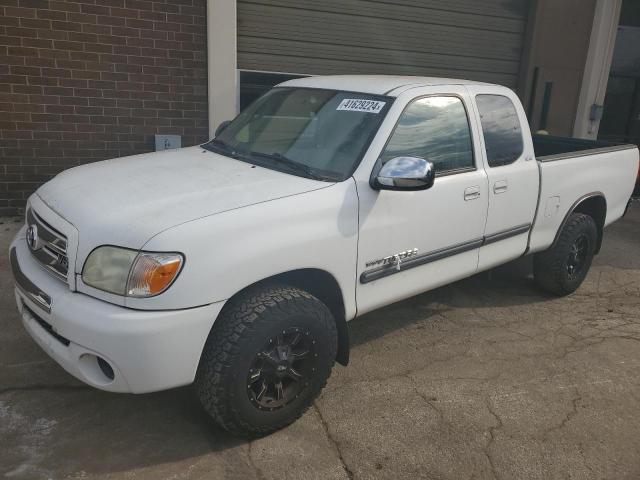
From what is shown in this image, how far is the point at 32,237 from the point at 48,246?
9.8 inches

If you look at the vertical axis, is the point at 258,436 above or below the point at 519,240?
below

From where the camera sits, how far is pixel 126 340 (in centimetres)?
244

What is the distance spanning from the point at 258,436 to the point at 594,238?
148 inches

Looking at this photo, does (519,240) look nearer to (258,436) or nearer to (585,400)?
(585,400)

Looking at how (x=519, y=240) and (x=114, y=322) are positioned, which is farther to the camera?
(x=519, y=240)

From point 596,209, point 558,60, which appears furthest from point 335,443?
point 558,60

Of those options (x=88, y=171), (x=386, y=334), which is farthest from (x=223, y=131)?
(x=386, y=334)

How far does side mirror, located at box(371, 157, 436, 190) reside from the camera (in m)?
3.07

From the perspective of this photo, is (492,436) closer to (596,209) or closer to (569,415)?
(569,415)

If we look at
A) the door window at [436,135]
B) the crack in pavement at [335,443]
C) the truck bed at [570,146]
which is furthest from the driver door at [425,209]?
the truck bed at [570,146]

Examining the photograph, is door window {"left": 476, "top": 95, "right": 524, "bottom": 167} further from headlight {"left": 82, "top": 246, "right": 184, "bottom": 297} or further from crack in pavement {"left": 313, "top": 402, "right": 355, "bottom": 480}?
headlight {"left": 82, "top": 246, "right": 184, "bottom": 297}

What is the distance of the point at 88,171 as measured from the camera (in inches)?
135

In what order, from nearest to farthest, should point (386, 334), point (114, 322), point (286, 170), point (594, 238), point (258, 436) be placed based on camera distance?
point (114, 322) → point (258, 436) → point (286, 170) → point (386, 334) → point (594, 238)

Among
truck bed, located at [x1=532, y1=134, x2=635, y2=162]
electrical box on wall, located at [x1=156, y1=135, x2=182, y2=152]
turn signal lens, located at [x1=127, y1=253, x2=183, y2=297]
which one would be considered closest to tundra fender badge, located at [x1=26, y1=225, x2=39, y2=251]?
turn signal lens, located at [x1=127, y1=253, x2=183, y2=297]
